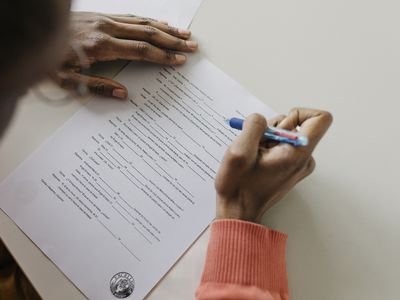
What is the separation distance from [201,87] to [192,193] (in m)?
0.21

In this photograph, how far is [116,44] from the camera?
2.73 feet

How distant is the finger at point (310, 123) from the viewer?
26.7 inches

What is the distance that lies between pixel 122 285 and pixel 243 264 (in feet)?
0.67

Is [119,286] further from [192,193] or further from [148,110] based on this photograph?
[148,110]

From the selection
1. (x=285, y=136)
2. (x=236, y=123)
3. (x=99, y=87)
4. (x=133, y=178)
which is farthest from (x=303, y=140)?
(x=99, y=87)

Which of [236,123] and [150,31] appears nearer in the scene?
[236,123]

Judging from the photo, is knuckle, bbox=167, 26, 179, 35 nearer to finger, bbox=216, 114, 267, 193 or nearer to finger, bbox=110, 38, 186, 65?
finger, bbox=110, 38, 186, 65

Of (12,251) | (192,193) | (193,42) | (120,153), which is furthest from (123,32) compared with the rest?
(12,251)

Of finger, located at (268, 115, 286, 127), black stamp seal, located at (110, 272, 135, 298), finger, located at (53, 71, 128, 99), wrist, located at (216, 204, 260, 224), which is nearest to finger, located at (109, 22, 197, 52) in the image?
finger, located at (53, 71, 128, 99)

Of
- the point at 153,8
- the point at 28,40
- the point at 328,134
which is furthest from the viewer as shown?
the point at 153,8

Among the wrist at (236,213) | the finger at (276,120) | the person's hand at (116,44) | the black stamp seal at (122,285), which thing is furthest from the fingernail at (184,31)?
the black stamp seal at (122,285)

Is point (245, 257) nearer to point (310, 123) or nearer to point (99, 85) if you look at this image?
point (310, 123)

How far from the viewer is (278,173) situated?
2.23 ft

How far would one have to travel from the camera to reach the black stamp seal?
689mm
